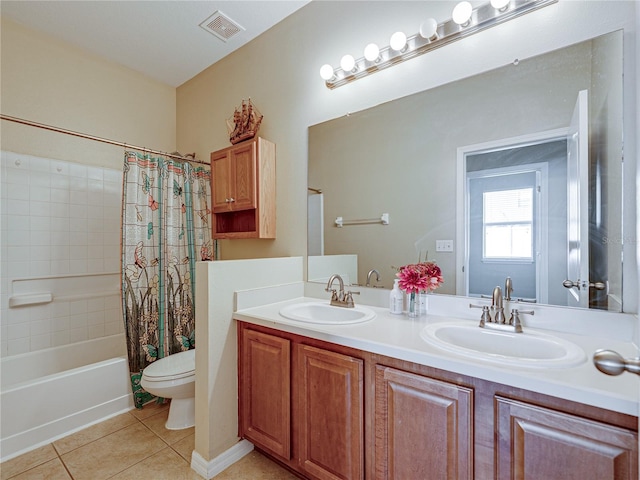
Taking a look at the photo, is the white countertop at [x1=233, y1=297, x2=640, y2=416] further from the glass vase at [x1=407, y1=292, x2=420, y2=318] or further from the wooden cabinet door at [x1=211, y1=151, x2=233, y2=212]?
the wooden cabinet door at [x1=211, y1=151, x2=233, y2=212]

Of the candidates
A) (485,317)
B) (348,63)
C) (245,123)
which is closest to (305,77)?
(348,63)

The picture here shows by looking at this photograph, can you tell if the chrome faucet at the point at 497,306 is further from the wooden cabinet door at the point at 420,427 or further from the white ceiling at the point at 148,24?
the white ceiling at the point at 148,24

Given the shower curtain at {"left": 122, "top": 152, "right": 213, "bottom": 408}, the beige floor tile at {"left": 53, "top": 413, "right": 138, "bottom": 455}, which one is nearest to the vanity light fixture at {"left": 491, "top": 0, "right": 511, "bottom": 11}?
the shower curtain at {"left": 122, "top": 152, "right": 213, "bottom": 408}

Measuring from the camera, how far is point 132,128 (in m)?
2.79

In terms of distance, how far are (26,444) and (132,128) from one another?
2.44m

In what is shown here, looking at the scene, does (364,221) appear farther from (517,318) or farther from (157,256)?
(157,256)

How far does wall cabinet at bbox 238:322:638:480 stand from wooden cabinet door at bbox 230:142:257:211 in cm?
91

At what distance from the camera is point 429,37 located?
1441 millimetres

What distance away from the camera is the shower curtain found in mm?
2049

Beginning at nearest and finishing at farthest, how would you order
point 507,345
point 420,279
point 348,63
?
point 507,345, point 420,279, point 348,63

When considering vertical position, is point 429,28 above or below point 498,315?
above

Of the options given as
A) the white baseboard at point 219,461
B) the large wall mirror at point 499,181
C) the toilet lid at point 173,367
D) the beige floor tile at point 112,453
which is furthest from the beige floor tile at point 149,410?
the large wall mirror at point 499,181

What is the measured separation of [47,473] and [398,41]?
2.84 meters

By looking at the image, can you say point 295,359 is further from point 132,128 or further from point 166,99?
point 166,99
